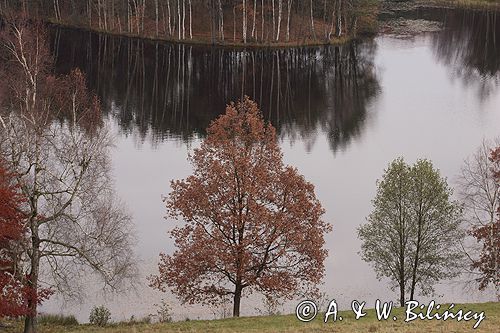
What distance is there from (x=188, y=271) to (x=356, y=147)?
33.6m

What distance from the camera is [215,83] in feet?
292

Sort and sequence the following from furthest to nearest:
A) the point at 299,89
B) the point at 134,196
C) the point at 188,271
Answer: the point at 299,89
the point at 134,196
the point at 188,271

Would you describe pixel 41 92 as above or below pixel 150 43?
below

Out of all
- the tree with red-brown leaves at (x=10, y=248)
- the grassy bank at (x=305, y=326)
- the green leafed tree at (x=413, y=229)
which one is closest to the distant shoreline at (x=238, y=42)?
the green leafed tree at (x=413, y=229)

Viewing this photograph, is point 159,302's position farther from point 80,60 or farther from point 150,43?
point 150,43

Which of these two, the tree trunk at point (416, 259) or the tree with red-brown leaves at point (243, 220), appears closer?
the tree with red-brown leaves at point (243, 220)

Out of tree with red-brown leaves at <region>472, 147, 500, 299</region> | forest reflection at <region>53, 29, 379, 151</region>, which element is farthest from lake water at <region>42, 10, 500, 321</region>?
tree with red-brown leaves at <region>472, 147, 500, 299</region>

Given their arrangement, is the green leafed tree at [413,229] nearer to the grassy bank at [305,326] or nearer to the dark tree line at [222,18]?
the grassy bank at [305,326]

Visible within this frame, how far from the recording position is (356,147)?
66250mm

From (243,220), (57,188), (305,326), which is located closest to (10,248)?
(243,220)

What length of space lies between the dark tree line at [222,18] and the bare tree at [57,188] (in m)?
55.4

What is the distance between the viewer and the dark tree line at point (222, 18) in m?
112

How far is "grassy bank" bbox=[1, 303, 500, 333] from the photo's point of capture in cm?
2928

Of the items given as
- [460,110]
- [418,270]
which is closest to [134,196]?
[418,270]
